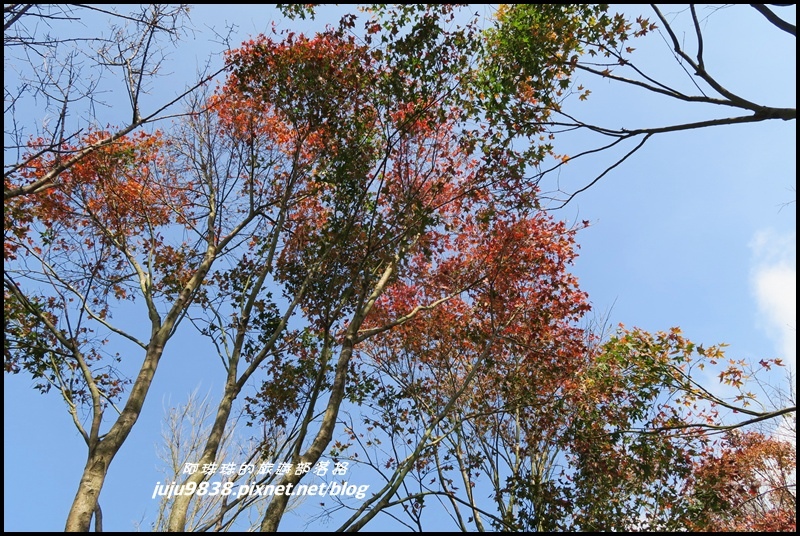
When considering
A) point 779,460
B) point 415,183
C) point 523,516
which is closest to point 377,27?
point 415,183

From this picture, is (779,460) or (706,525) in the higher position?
(779,460)

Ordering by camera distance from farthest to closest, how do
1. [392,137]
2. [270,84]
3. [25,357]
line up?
[270,84] → [392,137] → [25,357]

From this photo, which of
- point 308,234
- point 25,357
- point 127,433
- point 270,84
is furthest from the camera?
point 308,234

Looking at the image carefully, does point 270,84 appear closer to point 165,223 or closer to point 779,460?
point 165,223

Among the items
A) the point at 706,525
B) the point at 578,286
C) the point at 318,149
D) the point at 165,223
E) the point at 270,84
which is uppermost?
the point at 270,84

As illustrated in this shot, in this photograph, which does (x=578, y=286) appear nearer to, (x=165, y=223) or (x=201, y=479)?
(x=201, y=479)

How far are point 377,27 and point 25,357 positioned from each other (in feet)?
23.5

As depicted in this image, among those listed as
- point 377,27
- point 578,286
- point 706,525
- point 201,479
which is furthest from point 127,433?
point 706,525

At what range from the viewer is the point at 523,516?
831 centimetres

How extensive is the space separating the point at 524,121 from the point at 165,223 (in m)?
6.99

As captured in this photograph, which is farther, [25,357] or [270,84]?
[270,84]

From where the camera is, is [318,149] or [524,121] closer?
[524,121]

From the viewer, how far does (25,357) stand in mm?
7363

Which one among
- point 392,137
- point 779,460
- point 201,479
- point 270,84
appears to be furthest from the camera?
point 779,460
